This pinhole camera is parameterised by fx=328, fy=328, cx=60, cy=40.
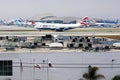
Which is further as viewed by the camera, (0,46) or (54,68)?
(0,46)

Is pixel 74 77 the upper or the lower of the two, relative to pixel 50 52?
lower

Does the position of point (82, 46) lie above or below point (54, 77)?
above

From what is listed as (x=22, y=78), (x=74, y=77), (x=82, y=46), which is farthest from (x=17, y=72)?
(x=82, y=46)

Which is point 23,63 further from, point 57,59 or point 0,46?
point 0,46

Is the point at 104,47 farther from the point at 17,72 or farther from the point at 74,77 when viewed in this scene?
the point at 17,72

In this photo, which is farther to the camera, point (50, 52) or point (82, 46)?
point (82, 46)

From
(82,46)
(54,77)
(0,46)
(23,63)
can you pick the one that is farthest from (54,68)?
(0,46)

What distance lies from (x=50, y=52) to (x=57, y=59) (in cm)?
62

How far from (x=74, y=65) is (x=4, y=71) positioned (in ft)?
14.0

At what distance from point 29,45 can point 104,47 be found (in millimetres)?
5299

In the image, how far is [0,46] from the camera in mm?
23406

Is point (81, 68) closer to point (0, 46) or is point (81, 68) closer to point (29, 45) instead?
point (29, 45)

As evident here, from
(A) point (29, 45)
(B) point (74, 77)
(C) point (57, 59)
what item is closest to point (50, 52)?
(C) point (57, 59)

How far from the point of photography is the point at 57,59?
778 inches
